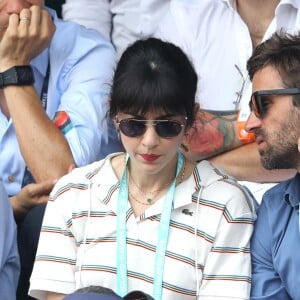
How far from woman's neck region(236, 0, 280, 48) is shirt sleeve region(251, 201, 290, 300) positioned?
1.16 metres

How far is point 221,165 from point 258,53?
2.09 feet

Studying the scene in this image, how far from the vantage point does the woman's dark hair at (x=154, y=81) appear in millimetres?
2775

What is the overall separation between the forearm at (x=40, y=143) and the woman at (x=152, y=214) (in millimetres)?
515

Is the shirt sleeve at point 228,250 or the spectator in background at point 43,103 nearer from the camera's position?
the shirt sleeve at point 228,250

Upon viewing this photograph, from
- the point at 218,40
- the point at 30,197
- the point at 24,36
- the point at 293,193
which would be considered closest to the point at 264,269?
the point at 293,193

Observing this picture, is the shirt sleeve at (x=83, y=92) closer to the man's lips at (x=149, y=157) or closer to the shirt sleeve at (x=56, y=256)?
the shirt sleeve at (x=56, y=256)

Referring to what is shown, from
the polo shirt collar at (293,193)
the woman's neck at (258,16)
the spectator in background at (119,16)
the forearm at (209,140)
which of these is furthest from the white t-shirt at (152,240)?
the spectator in background at (119,16)

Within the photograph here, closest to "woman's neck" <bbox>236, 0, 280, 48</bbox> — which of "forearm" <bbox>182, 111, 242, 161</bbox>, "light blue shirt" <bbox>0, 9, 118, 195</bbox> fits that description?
"forearm" <bbox>182, 111, 242, 161</bbox>

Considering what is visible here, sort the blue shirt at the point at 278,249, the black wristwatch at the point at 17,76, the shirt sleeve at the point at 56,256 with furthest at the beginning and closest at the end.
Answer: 1. the black wristwatch at the point at 17,76
2. the shirt sleeve at the point at 56,256
3. the blue shirt at the point at 278,249

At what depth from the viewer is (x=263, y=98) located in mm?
2836

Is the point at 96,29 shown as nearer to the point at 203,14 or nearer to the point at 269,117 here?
the point at 203,14

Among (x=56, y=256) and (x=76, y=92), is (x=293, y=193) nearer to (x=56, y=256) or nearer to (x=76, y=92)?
(x=56, y=256)

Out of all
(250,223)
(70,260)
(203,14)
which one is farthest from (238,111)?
(70,260)

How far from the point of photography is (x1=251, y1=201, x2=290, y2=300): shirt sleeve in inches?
109
